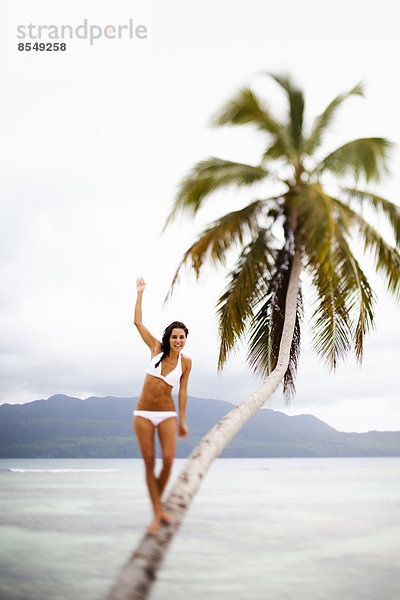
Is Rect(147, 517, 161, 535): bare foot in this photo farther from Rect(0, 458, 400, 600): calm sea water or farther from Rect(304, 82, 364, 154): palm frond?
Rect(304, 82, 364, 154): palm frond

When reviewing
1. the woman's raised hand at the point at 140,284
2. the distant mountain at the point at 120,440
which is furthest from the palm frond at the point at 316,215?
the distant mountain at the point at 120,440

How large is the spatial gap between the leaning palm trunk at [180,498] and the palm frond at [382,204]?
10.2ft

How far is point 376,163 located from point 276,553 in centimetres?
732

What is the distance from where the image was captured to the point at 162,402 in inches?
244

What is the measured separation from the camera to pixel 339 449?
549 ft

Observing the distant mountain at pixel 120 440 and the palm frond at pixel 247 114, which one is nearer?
the palm frond at pixel 247 114

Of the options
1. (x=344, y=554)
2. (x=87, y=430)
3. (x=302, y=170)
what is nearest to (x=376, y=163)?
(x=302, y=170)

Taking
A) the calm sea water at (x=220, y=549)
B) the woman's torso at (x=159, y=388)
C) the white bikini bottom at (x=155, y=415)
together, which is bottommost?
the calm sea water at (x=220, y=549)

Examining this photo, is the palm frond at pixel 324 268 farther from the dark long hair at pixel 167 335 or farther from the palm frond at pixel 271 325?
the dark long hair at pixel 167 335

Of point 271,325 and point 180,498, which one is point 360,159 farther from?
point 180,498

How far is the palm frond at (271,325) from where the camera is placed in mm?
10648

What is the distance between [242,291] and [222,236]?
1084 mm

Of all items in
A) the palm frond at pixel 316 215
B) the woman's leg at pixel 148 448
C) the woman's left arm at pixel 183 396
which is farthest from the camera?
the palm frond at pixel 316 215

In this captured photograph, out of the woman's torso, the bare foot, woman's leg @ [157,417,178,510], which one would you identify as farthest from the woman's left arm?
the bare foot
